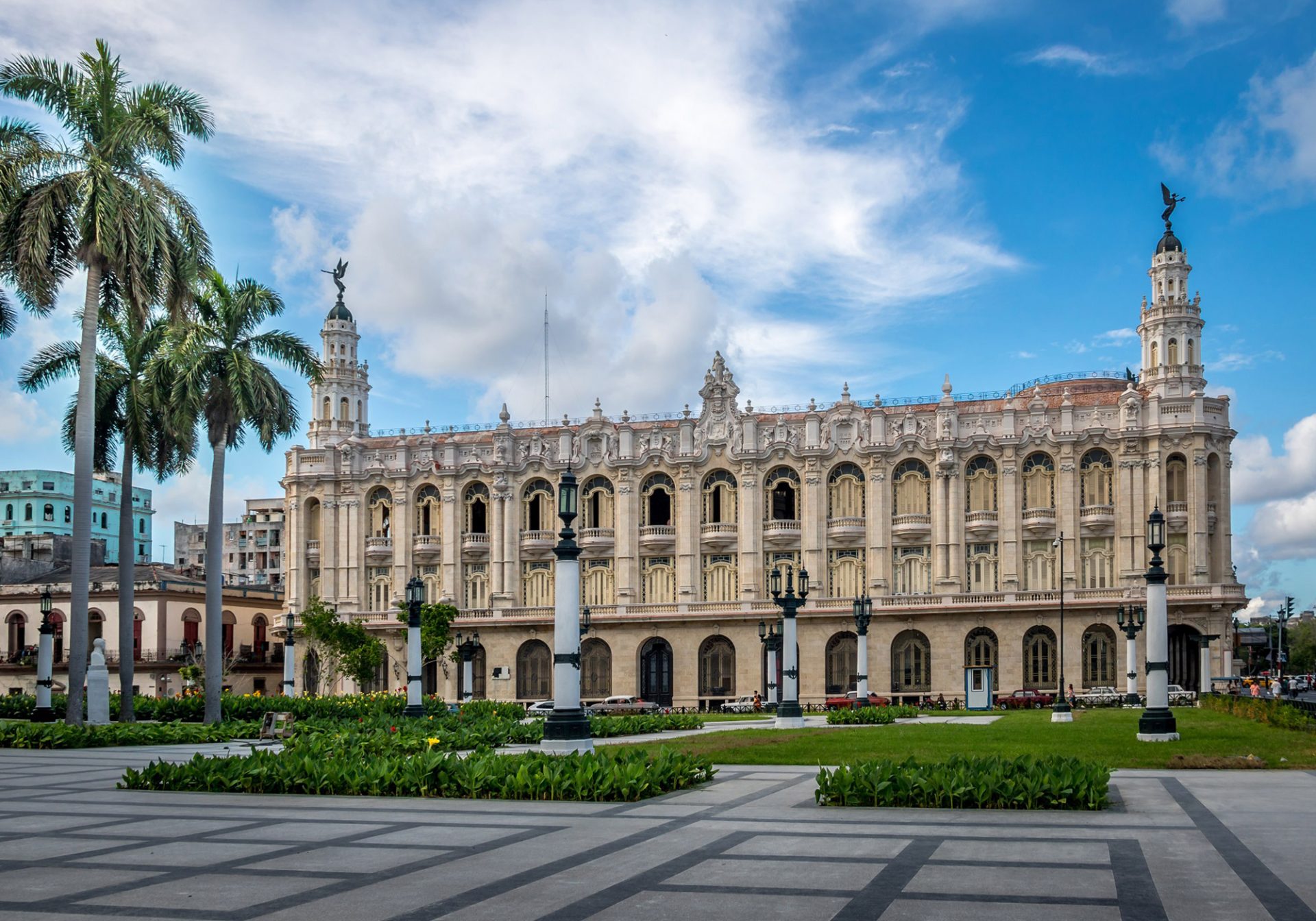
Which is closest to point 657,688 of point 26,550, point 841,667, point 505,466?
point 841,667

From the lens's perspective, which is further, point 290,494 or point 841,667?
point 290,494

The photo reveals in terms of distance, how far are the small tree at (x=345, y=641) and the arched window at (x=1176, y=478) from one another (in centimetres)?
4417

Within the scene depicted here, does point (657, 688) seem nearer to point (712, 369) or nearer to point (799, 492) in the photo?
point (799, 492)

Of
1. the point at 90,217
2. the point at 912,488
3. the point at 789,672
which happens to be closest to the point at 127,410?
the point at 90,217

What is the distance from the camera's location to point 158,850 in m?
15.6

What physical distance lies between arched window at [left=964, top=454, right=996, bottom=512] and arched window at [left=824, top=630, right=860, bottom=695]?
9606 millimetres

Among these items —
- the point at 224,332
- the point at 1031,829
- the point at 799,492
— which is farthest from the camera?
the point at 799,492

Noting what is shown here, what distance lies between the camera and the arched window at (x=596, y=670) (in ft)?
254

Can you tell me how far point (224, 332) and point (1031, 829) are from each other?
39.4m

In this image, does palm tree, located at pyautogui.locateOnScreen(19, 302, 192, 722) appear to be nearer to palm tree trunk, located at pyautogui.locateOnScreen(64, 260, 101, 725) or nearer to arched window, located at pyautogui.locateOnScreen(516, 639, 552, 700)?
palm tree trunk, located at pyautogui.locateOnScreen(64, 260, 101, 725)

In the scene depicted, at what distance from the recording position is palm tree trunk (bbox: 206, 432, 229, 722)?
4684 cm

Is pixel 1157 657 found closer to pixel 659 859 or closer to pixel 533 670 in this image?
pixel 659 859

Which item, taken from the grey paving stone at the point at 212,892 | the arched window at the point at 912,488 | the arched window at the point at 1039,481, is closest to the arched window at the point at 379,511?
the arched window at the point at 912,488

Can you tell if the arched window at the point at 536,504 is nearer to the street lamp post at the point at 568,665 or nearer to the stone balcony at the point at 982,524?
the stone balcony at the point at 982,524
